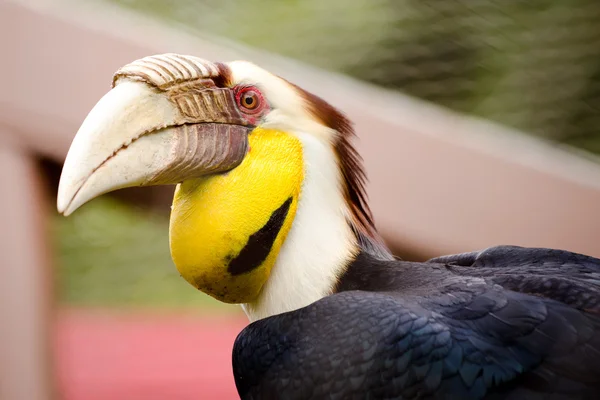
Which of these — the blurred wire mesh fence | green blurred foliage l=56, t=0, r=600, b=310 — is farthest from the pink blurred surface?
the blurred wire mesh fence

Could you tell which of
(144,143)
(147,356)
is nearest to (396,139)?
(144,143)

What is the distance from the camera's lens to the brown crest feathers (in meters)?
1.15

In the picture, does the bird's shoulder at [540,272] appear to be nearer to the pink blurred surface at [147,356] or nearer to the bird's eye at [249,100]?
the bird's eye at [249,100]

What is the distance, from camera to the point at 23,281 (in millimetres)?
1631

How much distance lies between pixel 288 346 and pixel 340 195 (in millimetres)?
273

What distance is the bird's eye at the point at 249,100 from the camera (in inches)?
44.2

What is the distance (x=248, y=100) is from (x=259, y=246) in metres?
0.21

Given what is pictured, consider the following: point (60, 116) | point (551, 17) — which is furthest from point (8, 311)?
point (551, 17)

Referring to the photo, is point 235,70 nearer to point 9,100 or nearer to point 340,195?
point 340,195

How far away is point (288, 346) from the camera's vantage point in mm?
963

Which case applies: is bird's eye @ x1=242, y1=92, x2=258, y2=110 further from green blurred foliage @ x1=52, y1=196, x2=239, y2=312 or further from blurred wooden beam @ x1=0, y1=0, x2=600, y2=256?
green blurred foliage @ x1=52, y1=196, x2=239, y2=312

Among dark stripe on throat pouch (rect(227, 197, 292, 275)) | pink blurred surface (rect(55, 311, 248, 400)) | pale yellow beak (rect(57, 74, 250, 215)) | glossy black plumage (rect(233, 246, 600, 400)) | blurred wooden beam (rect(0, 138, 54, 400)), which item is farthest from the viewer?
pink blurred surface (rect(55, 311, 248, 400))

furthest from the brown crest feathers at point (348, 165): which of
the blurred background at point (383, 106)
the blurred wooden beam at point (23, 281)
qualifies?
the blurred wooden beam at point (23, 281)

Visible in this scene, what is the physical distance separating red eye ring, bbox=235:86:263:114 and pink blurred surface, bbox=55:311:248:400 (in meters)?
1.34
